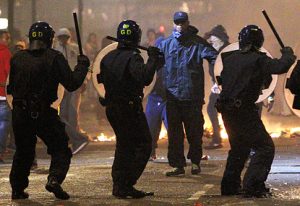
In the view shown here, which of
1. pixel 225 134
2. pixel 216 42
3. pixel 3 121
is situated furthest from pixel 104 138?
pixel 3 121

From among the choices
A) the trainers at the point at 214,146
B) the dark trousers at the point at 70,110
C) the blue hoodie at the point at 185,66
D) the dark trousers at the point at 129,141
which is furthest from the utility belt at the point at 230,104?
the dark trousers at the point at 70,110

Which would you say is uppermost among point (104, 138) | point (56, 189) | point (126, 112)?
point (126, 112)

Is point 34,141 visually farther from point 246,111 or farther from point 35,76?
point 246,111

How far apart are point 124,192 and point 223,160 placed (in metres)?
3.53

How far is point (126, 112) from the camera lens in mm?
9203

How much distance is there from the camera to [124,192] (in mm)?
9227

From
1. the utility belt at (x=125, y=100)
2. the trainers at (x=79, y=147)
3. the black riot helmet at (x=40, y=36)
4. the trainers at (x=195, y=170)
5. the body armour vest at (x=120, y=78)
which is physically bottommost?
the trainers at (x=79, y=147)

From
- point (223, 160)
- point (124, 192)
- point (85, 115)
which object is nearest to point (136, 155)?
point (124, 192)

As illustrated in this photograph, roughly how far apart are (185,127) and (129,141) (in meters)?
2.28

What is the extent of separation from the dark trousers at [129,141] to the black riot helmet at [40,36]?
2.93 feet

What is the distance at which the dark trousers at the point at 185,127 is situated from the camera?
11320 millimetres

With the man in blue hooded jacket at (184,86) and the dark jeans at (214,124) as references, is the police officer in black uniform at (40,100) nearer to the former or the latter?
the man in blue hooded jacket at (184,86)

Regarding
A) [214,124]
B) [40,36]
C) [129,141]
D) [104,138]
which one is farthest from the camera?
[104,138]

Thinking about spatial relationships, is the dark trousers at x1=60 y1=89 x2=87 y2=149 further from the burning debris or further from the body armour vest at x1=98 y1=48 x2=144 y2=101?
the body armour vest at x1=98 y1=48 x2=144 y2=101
